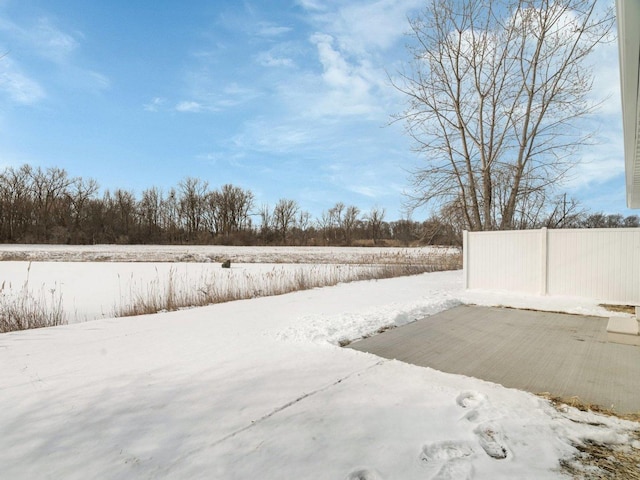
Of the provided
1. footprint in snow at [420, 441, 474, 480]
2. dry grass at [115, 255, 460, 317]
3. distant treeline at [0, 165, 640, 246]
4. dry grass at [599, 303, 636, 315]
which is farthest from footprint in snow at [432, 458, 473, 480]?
distant treeline at [0, 165, 640, 246]

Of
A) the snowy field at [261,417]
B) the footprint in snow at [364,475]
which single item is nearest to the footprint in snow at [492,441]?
the snowy field at [261,417]

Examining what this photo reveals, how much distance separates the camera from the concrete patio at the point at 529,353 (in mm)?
2822

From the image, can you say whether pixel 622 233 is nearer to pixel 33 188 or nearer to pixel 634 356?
pixel 634 356

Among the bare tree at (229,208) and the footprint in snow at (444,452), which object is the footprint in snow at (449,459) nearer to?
the footprint in snow at (444,452)

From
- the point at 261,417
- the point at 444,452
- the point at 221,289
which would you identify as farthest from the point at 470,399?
the point at 221,289

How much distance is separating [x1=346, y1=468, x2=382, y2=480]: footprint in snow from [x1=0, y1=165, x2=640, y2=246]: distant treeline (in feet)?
123

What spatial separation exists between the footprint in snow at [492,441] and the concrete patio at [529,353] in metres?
0.86

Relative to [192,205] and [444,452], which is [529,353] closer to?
[444,452]

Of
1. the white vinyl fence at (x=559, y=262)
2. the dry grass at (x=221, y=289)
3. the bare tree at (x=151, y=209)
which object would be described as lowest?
the dry grass at (x=221, y=289)

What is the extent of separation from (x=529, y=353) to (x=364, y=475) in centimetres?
279

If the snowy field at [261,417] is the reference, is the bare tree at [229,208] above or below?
above

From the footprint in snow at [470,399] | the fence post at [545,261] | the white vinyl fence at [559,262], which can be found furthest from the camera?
the fence post at [545,261]

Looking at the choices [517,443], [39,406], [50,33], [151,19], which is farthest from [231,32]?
[517,443]

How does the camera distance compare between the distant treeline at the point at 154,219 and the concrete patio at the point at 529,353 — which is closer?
the concrete patio at the point at 529,353
